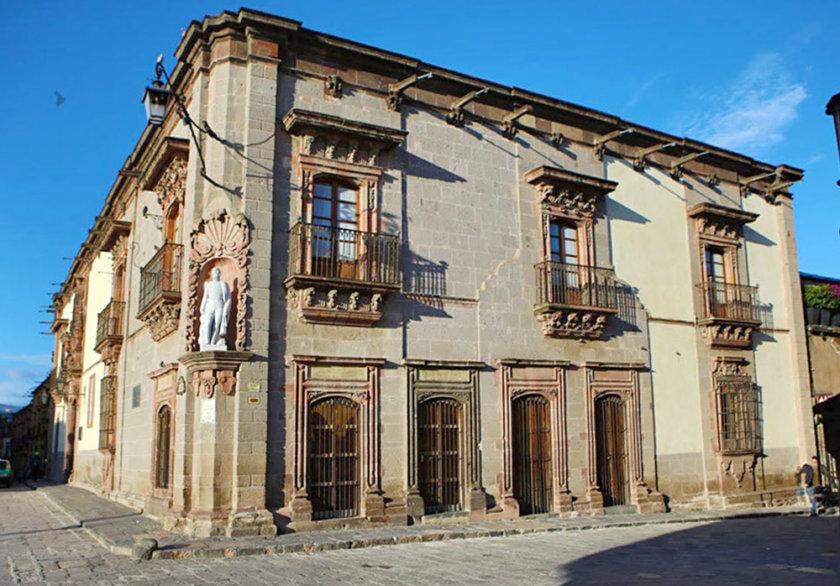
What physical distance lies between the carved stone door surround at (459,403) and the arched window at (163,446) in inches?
180

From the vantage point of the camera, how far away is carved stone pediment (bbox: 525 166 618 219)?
650 inches

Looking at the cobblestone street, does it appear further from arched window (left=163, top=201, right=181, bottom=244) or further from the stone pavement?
arched window (left=163, top=201, right=181, bottom=244)

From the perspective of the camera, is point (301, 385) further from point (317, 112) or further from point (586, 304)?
point (586, 304)

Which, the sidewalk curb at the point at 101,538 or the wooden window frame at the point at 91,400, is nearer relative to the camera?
the sidewalk curb at the point at 101,538

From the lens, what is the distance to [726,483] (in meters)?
→ 18.1

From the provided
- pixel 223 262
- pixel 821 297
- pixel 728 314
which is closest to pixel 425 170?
pixel 223 262

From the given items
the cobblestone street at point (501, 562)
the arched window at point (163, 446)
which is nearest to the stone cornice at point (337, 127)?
the arched window at point (163, 446)

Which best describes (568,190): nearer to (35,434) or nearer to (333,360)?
(333,360)

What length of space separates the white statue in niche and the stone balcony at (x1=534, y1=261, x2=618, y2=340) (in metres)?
6.57

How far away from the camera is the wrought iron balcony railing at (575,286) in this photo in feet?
53.1

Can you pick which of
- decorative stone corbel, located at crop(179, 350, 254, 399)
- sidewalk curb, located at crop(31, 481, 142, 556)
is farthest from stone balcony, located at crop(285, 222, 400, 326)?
sidewalk curb, located at crop(31, 481, 142, 556)

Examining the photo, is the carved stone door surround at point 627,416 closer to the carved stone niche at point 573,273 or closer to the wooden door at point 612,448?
the wooden door at point 612,448

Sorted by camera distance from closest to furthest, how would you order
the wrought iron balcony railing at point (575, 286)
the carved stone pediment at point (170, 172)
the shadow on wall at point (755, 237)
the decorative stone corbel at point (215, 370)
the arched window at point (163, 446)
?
the decorative stone corbel at point (215, 370)
the carved stone pediment at point (170, 172)
the arched window at point (163, 446)
the wrought iron balcony railing at point (575, 286)
the shadow on wall at point (755, 237)

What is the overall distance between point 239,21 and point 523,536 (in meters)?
10.3
